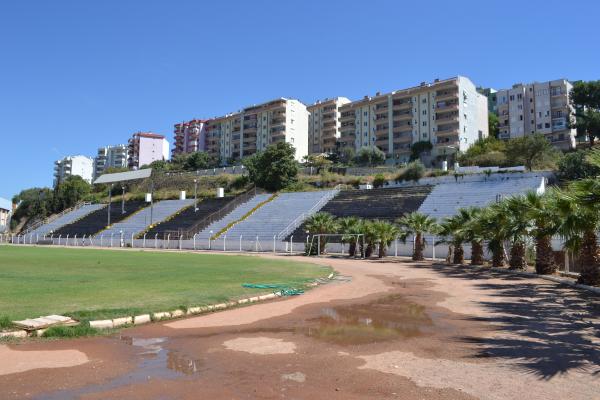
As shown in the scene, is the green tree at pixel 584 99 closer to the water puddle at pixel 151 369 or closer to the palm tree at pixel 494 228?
the palm tree at pixel 494 228

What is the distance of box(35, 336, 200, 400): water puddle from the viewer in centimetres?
558

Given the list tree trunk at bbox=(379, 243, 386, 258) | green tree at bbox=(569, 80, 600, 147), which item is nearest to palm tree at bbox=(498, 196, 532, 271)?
tree trunk at bbox=(379, 243, 386, 258)

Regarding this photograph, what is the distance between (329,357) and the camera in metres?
7.20

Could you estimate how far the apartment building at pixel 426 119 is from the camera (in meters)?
91.9

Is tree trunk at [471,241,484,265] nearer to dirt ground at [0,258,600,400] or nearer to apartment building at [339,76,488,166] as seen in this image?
dirt ground at [0,258,600,400]

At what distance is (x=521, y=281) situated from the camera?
20516 mm

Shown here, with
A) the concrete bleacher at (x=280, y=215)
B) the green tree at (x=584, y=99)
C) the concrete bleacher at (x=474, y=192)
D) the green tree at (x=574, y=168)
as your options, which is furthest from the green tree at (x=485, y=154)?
the concrete bleacher at (x=280, y=215)

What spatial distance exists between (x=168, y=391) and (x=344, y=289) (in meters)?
11.6

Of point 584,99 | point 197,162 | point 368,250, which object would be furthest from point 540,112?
point 368,250

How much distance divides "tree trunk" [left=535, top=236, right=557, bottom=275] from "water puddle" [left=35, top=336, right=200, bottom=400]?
20.4 meters

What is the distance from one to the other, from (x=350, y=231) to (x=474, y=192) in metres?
16.1

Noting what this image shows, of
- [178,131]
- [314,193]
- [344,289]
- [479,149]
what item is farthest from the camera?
[178,131]

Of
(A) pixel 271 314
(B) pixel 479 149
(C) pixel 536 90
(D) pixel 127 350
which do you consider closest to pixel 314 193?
(B) pixel 479 149

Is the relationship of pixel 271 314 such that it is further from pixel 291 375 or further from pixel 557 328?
pixel 557 328
